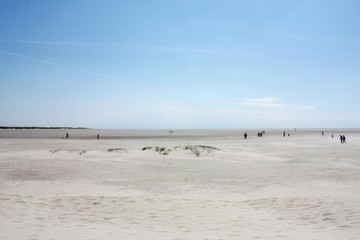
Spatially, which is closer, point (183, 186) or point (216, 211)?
point (216, 211)

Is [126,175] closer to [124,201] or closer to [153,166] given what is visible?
[153,166]

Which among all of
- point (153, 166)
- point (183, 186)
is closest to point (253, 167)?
point (153, 166)

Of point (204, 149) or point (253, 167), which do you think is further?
point (204, 149)

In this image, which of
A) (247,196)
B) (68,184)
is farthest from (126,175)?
(247,196)

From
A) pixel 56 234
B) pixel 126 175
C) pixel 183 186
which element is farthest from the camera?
pixel 126 175

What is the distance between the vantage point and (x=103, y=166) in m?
23.5

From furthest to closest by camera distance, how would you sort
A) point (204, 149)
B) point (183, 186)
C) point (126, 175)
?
point (204, 149), point (126, 175), point (183, 186)

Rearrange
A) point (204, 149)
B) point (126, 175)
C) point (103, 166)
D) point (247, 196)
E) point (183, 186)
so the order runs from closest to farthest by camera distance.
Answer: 1. point (247, 196)
2. point (183, 186)
3. point (126, 175)
4. point (103, 166)
5. point (204, 149)

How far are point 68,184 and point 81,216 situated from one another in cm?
647

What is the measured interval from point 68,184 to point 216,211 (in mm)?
8711

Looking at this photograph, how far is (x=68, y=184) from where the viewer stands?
1653 cm

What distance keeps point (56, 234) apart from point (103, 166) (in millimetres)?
14986

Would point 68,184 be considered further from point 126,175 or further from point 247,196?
point 247,196

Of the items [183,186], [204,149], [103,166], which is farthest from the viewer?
[204,149]
